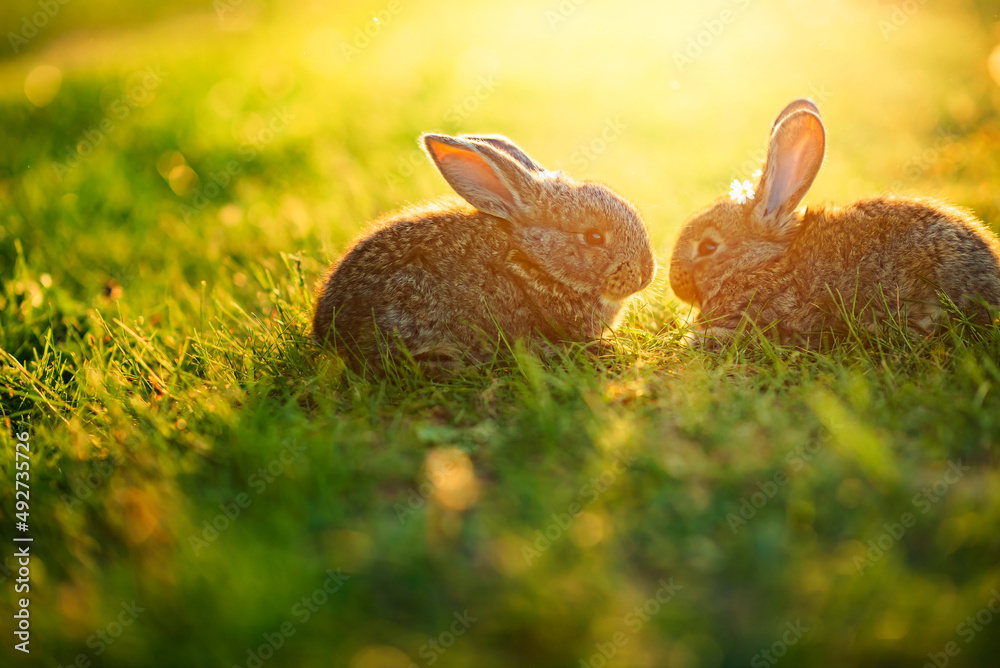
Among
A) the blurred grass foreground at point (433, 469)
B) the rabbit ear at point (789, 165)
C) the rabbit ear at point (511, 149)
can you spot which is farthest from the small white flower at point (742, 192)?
the rabbit ear at point (511, 149)

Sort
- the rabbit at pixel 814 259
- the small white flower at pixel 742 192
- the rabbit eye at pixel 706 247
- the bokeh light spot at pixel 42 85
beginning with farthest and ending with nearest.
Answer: the bokeh light spot at pixel 42 85
the rabbit eye at pixel 706 247
the small white flower at pixel 742 192
the rabbit at pixel 814 259

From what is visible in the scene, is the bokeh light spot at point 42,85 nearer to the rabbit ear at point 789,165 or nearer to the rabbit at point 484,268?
the rabbit at point 484,268

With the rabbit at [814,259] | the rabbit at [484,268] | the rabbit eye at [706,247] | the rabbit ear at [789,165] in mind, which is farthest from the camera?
the rabbit eye at [706,247]

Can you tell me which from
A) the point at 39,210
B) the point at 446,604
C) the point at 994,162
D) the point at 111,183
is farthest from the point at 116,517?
the point at 994,162

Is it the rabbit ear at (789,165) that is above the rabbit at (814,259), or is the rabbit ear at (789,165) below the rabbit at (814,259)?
above

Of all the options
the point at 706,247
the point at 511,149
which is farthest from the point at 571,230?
the point at 706,247

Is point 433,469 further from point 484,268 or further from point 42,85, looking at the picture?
point 42,85

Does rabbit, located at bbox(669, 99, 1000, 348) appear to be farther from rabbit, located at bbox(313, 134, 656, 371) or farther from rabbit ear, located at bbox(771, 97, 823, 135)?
rabbit, located at bbox(313, 134, 656, 371)

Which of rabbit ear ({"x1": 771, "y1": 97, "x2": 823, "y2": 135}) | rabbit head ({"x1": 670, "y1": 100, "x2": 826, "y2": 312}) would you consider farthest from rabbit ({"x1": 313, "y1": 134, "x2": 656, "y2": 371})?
rabbit ear ({"x1": 771, "y1": 97, "x2": 823, "y2": 135})
